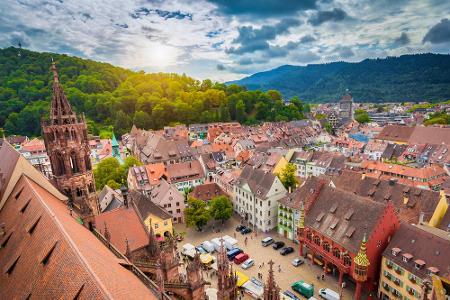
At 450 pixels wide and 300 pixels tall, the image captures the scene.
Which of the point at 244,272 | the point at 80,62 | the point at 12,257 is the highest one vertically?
the point at 80,62

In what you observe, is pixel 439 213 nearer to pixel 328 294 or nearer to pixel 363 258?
pixel 363 258

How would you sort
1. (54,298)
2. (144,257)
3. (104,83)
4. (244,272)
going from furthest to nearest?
(104,83) < (244,272) < (144,257) < (54,298)

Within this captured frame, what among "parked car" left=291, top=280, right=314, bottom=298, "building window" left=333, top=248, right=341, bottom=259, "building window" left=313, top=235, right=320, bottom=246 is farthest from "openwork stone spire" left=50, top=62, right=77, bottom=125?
"building window" left=333, top=248, right=341, bottom=259

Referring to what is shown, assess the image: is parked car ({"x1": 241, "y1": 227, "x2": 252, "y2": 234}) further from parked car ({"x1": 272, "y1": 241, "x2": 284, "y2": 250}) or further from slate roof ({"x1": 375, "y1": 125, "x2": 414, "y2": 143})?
slate roof ({"x1": 375, "y1": 125, "x2": 414, "y2": 143})

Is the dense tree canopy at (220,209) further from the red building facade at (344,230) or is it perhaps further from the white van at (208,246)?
the red building facade at (344,230)

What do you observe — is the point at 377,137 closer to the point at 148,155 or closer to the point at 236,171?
the point at 236,171

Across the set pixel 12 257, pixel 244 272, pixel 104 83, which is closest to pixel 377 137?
pixel 244 272

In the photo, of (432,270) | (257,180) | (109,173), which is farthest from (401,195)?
(109,173)

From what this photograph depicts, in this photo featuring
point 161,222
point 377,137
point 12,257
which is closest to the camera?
point 12,257
